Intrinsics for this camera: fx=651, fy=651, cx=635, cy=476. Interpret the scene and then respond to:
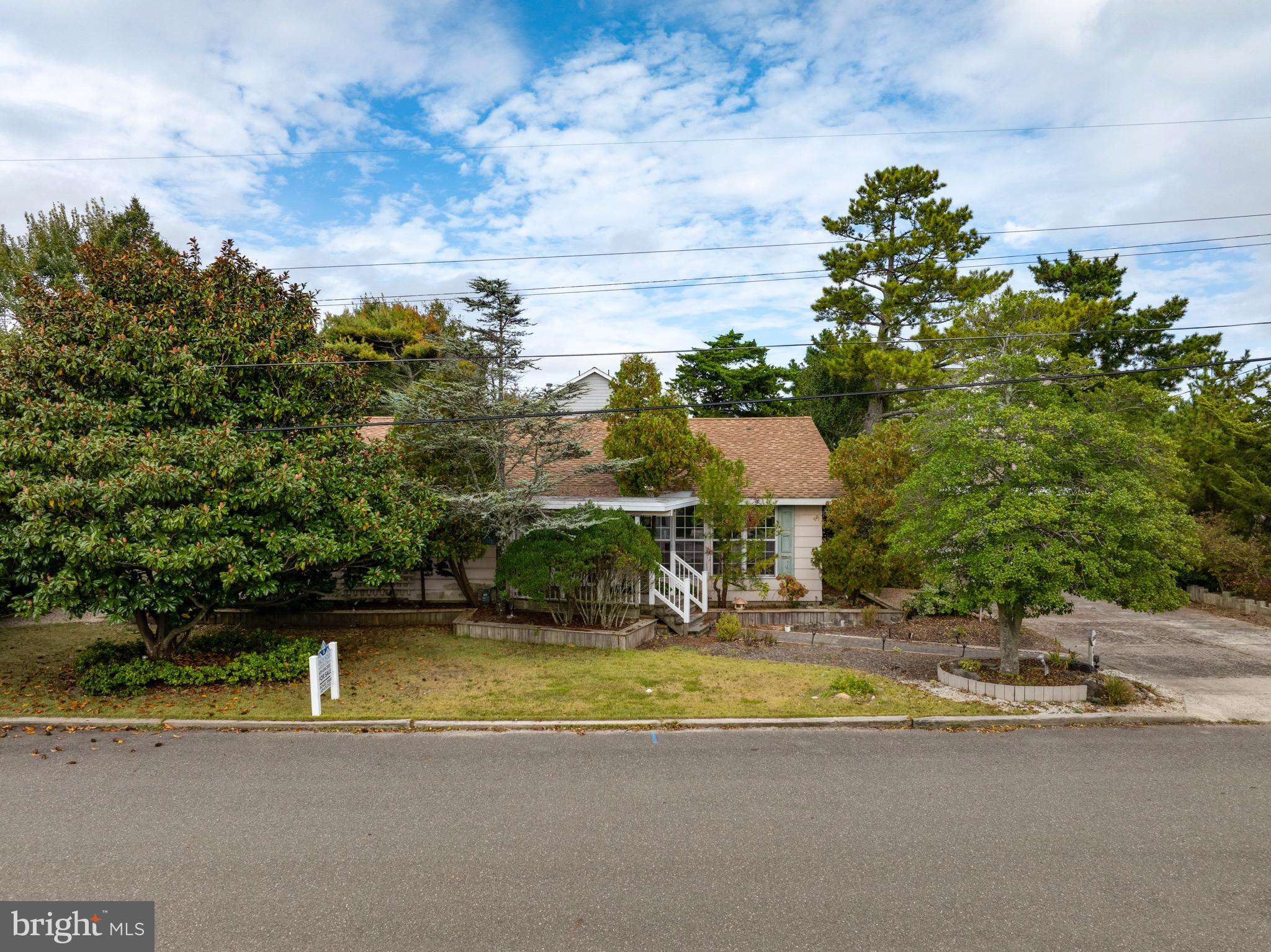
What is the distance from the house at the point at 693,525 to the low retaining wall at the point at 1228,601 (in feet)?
30.6

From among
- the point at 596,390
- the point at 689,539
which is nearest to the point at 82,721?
the point at 689,539

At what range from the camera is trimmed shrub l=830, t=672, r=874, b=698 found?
951cm

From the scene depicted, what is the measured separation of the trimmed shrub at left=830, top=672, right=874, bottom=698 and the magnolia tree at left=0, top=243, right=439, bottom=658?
273 inches

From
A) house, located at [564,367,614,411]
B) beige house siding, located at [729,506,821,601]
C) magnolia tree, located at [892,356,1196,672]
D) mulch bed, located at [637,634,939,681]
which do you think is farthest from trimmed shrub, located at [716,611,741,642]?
house, located at [564,367,614,411]

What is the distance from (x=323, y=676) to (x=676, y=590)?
766cm

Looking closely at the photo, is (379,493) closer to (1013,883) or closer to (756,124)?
(1013,883)

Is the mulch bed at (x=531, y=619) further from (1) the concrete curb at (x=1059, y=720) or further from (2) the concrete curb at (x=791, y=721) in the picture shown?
(1) the concrete curb at (x=1059, y=720)

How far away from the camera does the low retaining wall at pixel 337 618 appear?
47.9 feet

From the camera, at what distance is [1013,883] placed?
496cm

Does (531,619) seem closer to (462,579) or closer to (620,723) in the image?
(462,579)

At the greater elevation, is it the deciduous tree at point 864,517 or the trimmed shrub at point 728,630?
the deciduous tree at point 864,517

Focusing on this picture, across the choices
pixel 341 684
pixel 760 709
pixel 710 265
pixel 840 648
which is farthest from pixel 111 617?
pixel 710 265

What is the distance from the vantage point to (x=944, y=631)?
46.6 ft

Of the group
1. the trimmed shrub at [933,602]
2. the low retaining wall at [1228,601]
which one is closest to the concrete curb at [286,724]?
A: the trimmed shrub at [933,602]
